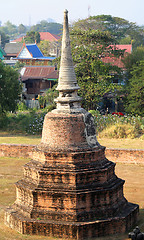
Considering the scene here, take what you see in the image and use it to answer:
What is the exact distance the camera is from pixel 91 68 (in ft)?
88.6

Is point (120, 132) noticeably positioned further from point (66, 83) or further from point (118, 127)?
point (66, 83)

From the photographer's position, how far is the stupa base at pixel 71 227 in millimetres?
9969

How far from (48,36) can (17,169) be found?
3612 inches

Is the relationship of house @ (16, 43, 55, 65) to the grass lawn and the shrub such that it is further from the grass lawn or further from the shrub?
the grass lawn

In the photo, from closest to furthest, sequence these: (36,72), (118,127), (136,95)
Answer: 1. (118,127)
2. (136,95)
3. (36,72)

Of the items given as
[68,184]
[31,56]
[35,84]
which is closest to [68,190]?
[68,184]

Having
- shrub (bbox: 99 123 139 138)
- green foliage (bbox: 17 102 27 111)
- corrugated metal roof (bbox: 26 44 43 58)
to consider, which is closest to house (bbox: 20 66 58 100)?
green foliage (bbox: 17 102 27 111)

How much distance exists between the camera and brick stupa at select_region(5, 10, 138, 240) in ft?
33.0

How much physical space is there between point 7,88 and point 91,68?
6.23m

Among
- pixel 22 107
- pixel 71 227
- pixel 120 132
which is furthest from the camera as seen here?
pixel 22 107

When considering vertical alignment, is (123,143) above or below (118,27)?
below

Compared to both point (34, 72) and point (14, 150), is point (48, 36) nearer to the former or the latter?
point (34, 72)

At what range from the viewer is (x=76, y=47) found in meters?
27.9

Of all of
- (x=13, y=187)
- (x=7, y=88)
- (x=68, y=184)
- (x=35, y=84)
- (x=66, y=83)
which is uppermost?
(x=66, y=83)
